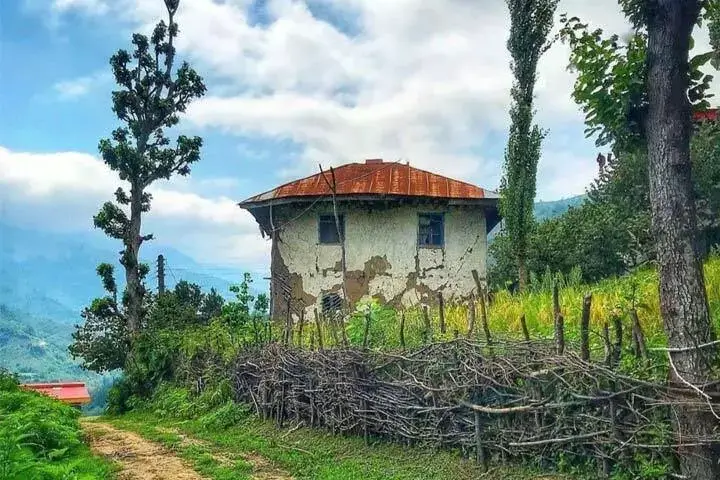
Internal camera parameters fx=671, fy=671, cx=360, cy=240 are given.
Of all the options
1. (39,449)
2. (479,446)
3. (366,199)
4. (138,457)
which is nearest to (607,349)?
(479,446)

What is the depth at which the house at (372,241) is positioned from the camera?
19984mm

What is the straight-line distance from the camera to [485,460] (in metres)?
7.59

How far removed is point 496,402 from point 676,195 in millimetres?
3001

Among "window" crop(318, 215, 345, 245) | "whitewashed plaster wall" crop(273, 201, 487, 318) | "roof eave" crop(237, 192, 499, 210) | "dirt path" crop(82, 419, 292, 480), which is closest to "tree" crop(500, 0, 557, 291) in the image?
"roof eave" crop(237, 192, 499, 210)

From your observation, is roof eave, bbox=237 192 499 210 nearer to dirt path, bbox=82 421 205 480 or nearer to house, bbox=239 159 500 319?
house, bbox=239 159 500 319

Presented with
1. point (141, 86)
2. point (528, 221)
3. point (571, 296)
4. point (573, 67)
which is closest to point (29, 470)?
point (573, 67)

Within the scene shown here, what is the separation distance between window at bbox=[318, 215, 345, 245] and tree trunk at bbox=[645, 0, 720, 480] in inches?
568

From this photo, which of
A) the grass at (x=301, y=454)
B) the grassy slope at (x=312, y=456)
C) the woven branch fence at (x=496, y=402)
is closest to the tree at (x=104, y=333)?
the grass at (x=301, y=454)

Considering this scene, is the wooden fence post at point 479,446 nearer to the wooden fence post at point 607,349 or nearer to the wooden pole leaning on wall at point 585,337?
the wooden pole leaning on wall at point 585,337

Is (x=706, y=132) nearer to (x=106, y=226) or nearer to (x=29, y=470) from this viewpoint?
(x=29, y=470)

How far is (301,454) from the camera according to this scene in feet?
30.6

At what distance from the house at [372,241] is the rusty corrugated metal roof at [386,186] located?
0.03 m

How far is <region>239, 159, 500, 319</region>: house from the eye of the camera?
19984 millimetres

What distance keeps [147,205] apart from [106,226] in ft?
5.11
